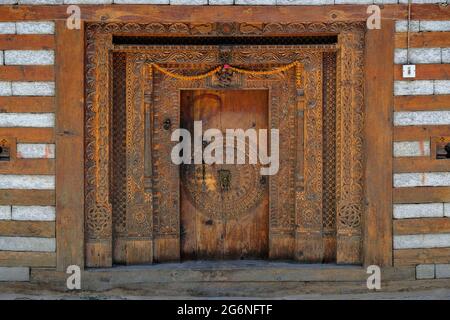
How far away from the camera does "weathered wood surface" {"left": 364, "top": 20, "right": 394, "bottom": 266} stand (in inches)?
238

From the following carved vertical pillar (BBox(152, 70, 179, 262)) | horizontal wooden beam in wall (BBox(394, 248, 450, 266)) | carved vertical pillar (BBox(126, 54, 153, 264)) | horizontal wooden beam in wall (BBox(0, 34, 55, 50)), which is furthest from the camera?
carved vertical pillar (BBox(152, 70, 179, 262))

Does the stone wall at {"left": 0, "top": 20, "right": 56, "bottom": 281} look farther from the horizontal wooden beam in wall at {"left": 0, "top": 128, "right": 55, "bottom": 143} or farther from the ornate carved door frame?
the ornate carved door frame

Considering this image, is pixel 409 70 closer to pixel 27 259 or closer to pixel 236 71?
pixel 236 71

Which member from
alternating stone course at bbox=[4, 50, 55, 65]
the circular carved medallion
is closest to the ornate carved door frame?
alternating stone course at bbox=[4, 50, 55, 65]

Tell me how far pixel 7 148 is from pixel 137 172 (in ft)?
4.33

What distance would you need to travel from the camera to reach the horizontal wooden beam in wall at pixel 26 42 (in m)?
5.99

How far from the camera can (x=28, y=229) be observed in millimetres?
6023

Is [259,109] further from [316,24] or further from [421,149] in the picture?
[421,149]

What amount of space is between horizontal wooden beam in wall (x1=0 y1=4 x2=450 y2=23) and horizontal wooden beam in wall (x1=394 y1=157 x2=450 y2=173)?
1.42 meters

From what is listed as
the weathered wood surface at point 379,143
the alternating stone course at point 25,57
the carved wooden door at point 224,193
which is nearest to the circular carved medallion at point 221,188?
the carved wooden door at point 224,193

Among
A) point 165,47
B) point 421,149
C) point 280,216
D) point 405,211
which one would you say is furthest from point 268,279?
point 165,47

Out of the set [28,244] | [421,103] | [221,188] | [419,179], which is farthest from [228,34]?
[28,244]

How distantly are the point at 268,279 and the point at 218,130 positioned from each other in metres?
1.66

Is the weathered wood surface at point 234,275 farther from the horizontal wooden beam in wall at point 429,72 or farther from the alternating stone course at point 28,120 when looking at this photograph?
the horizontal wooden beam in wall at point 429,72
